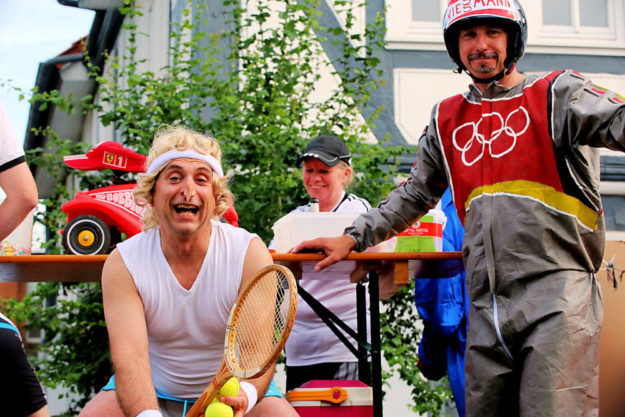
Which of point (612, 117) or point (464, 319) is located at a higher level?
point (612, 117)

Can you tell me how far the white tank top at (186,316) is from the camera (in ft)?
10.9

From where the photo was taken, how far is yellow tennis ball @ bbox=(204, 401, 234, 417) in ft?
8.86

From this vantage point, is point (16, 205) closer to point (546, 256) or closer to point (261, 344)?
point (261, 344)

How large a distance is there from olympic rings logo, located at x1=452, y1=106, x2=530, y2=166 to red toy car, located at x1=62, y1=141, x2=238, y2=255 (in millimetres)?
2042

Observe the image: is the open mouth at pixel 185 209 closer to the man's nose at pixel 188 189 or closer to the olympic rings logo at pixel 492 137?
the man's nose at pixel 188 189

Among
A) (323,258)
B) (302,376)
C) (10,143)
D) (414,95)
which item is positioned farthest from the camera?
(414,95)

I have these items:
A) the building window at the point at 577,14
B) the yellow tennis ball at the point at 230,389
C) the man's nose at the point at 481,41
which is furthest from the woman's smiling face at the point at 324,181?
the building window at the point at 577,14

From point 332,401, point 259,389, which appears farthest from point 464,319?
point 259,389

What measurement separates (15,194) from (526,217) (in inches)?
80.4

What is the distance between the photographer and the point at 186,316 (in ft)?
10.9

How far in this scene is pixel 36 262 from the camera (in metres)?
3.90

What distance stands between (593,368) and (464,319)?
135 cm

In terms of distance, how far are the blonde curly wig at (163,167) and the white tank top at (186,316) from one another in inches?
10.4

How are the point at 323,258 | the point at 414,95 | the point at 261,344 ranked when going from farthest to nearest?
the point at 414,95
the point at 323,258
the point at 261,344
